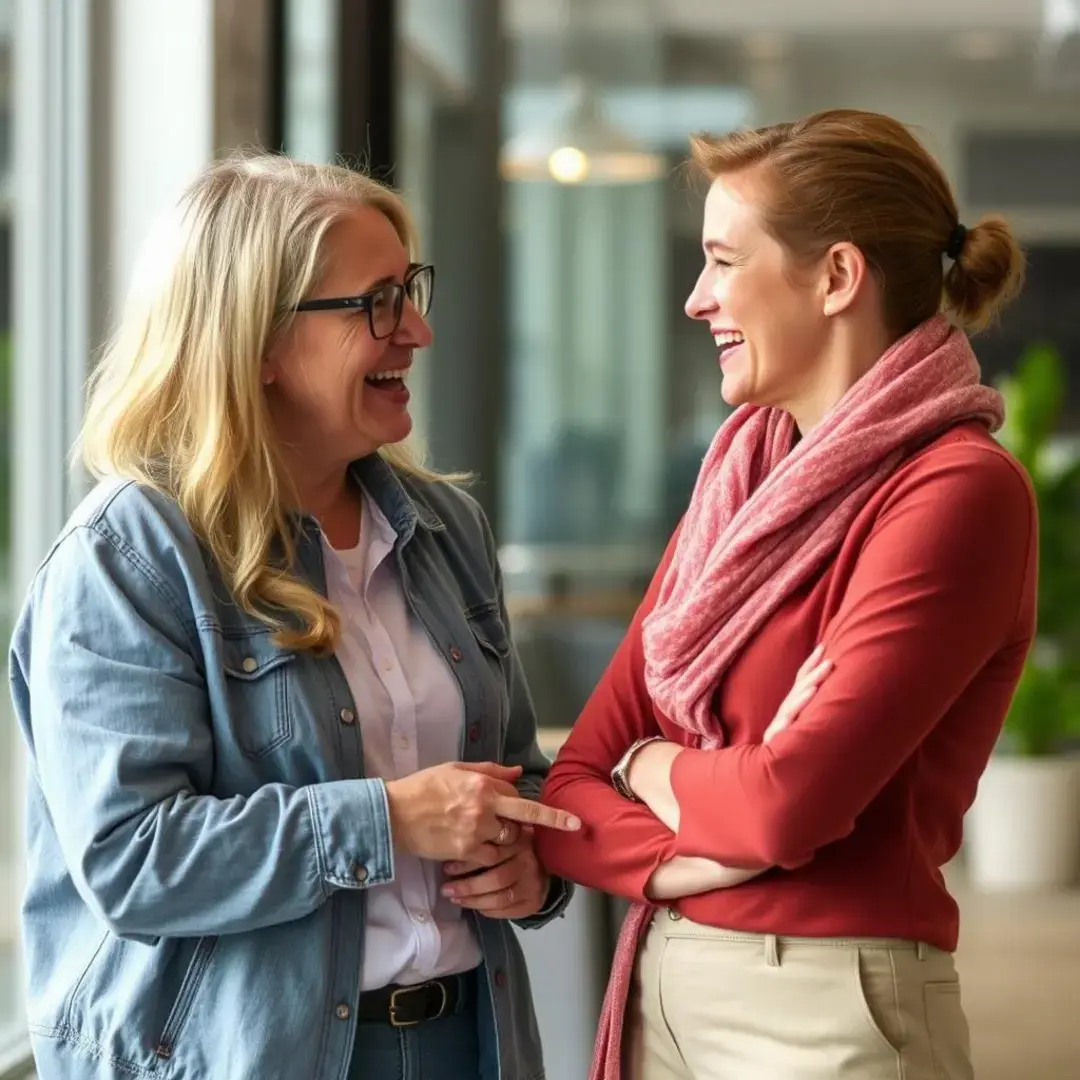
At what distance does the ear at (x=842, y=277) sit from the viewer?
1657 mm

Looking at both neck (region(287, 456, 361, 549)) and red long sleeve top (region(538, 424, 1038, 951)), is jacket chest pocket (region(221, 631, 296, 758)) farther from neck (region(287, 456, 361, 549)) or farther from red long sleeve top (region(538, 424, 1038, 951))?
red long sleeve top (region(538, 424, 1038, 951))

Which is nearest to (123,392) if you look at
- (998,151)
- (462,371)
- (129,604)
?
(129,604)

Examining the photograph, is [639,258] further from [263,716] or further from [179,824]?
[179,824]

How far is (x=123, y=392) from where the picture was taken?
1.80 metres

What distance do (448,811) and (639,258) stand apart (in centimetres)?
392

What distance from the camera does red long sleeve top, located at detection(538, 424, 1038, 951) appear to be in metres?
1.52

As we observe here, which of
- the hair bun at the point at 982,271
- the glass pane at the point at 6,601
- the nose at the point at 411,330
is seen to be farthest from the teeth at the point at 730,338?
the glass pane at the point at 6,601

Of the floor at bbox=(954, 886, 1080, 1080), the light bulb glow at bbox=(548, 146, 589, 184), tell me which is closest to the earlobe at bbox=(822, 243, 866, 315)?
the floor at bbox=(954, 886, 1080, 1080)

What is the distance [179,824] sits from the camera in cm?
163

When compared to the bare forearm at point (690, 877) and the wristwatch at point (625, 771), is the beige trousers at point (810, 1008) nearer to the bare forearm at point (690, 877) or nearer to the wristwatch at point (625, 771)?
the bare forearm at point (690, 877)

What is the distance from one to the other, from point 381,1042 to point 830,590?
67cm

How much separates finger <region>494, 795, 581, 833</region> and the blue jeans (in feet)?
0.80

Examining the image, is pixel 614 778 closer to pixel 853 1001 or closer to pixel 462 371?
pixel 853 1001

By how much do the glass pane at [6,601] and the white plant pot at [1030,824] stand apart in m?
3.94
